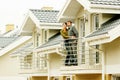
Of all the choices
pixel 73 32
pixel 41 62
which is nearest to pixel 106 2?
pixel 73 32

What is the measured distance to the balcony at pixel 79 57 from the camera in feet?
61.5

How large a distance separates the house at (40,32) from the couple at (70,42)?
366 cm

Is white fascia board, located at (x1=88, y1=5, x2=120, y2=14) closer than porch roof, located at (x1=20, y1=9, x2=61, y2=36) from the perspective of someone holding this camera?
Yes

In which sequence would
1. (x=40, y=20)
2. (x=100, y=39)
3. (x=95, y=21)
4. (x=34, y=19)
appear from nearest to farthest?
(x=100, y=39)
(x=95, y=21)
(x=40, y=20)
(x=34, y=19)

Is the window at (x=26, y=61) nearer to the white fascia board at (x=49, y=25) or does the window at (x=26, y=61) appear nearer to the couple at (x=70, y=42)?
the white fascia board at (x=49, y=25)

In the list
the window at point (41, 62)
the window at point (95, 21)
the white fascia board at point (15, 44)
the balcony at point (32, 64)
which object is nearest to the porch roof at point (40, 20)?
the window at point (41, 62)

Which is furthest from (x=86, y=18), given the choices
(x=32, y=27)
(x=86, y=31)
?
(x=32, y=27)

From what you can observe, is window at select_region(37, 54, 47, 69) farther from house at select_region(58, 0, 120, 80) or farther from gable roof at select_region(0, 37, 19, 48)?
gable roof at select_region(0, 37, 19, 48)

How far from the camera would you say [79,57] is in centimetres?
2055

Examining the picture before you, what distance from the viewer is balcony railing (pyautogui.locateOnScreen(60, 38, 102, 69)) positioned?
19438mm

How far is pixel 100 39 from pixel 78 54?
323cm

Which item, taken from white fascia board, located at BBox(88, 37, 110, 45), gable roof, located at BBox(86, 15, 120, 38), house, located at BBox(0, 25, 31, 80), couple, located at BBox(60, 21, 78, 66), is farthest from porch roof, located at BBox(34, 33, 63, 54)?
house, located at BBox(0, 25, 31, 80)

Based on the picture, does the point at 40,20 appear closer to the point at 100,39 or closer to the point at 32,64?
the point at 32,64

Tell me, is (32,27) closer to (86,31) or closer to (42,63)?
(42,63)
